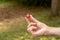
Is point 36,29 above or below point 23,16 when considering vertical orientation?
above

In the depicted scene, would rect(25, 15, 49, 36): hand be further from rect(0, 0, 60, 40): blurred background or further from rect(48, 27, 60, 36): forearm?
rect(0, 0, 60, 40): blurred background

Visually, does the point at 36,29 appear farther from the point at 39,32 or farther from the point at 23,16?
the point at 23,16

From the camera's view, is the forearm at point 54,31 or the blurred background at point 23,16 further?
the blurred background at point 23,16

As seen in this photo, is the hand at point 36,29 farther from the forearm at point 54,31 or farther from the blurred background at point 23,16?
the blurred background at point 23,16

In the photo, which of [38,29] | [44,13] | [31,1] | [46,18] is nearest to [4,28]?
[46,18]

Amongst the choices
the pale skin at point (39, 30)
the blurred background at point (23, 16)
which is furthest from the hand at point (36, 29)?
the blurred background at point (23, 16)

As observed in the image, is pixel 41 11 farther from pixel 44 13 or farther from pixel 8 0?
pixel 8 0

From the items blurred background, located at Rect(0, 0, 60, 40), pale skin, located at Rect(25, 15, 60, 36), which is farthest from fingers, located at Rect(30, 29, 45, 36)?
blurred background, located at Rect(0, 0, 60, 40)

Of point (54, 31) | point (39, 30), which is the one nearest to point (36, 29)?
point (39, 30)
